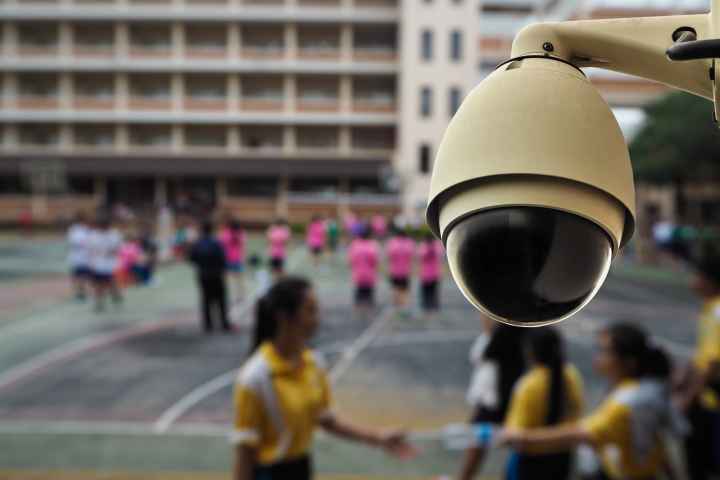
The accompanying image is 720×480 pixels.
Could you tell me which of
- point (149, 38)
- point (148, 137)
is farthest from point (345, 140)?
point (149, 38)

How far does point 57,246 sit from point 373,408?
25579 mm

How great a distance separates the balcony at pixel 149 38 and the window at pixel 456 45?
56.9ft

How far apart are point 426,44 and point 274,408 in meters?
37.7

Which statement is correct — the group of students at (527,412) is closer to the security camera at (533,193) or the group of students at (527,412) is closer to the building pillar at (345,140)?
the security camera at (533,193)

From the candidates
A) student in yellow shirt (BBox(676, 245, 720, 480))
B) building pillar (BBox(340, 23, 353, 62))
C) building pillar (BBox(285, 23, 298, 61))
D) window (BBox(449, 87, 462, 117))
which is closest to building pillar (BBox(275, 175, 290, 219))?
building pillar (BBox(285, 23, 298, 61))

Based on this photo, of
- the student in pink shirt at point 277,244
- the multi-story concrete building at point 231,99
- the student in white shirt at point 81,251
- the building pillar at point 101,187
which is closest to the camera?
the student in white shirt at point 81,251

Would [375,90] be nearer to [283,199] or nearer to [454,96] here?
[454,96]

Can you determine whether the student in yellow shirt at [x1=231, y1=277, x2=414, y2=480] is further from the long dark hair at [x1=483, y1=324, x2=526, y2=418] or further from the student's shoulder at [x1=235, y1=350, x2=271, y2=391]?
the long dark hair at [x1=483, y1=324, x2=526, y2=418]

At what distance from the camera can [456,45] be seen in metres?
38.2

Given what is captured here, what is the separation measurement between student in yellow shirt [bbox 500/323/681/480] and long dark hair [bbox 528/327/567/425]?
131mm

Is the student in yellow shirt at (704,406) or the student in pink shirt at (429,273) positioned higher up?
the student in yellow shirt at (704,406)

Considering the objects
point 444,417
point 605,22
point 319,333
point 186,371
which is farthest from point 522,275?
point 319,333

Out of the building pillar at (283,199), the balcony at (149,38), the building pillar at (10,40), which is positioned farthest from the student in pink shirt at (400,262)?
the building pillar at (10,40)

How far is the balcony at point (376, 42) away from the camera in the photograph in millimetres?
39625
